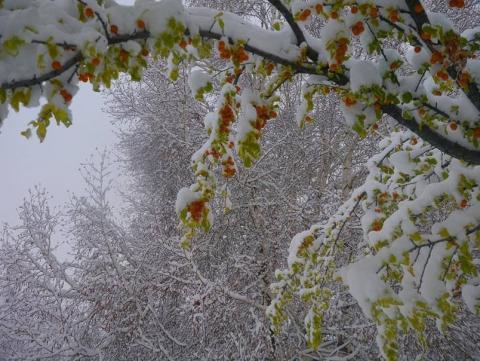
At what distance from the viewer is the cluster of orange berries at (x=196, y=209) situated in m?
1.64

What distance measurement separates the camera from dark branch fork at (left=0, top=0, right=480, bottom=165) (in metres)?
1.16

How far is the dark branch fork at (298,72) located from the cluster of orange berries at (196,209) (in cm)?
76

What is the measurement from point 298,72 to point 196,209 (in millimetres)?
821

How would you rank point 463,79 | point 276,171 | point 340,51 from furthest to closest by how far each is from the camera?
1. point 276,171
2. point 463,79
3. point 340,51

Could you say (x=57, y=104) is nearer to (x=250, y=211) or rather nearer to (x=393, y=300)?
(x=393, y=300)

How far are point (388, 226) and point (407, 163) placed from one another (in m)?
0.69

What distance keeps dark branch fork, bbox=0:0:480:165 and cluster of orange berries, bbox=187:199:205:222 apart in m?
0.76

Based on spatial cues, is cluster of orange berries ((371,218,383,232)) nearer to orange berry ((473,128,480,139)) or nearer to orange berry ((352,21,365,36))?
orange berry ((473,128,480,139))

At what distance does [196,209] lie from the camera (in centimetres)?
164

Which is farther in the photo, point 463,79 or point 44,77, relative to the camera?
point 463,79

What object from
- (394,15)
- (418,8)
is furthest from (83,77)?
(418,8)

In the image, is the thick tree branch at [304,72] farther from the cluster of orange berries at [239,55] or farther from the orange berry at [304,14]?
the orange berry at [304,14]

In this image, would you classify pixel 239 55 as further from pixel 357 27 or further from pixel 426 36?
pixel 426 36

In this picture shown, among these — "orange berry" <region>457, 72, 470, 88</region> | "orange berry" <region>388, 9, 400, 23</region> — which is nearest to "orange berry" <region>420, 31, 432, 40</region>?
"orange berry" <region>388, 9, 400, 23</region>
